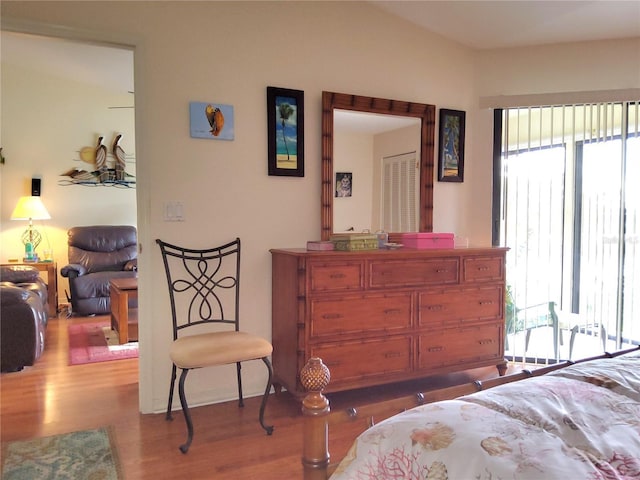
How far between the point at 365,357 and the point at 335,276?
0.51 meters

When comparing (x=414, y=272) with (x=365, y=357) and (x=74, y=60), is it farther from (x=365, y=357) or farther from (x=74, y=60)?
(x=74, y=60)

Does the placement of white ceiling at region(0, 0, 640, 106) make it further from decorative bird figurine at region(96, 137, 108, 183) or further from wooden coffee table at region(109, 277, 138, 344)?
decorative bird figurine at region(96, 137, 108, 183)

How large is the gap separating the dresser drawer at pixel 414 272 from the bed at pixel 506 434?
4.78 feet

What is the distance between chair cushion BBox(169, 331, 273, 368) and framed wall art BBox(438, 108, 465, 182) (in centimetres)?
191

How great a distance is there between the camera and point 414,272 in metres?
2.79

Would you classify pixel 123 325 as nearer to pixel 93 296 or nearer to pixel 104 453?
pixel 93 296

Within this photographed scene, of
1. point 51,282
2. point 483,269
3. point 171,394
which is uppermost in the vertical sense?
point 483,269

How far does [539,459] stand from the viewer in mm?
808

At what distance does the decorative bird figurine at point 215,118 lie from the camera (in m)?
2.70

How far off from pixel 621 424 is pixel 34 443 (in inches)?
95.9

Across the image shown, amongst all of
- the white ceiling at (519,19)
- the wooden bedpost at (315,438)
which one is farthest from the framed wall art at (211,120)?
the wooden bedpost at (315,438)

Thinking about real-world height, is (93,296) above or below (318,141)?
below

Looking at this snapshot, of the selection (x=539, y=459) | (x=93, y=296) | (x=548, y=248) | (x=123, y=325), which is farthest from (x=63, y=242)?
(x=539, y=459)

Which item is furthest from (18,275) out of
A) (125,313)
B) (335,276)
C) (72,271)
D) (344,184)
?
(335,276)
